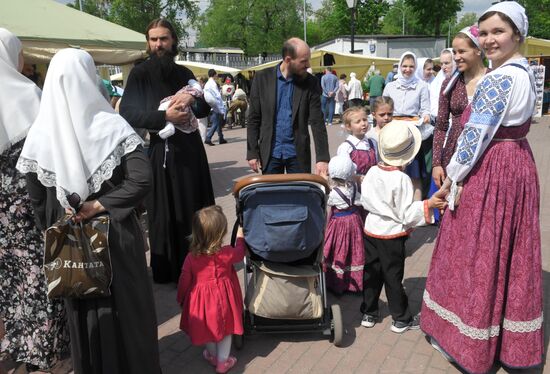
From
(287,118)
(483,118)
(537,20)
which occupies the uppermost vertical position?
(537,20)

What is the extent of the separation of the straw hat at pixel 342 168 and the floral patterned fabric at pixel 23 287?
2.27 meters

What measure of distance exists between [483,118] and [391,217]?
100cm

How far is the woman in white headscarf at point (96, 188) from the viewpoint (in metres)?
2.26

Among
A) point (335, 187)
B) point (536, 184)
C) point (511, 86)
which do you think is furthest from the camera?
point (335, 187)

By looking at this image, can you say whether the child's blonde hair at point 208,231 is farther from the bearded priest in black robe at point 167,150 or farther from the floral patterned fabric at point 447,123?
the floral patterned fabric at point 447,123

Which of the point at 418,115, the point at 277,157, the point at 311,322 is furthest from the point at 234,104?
the point at 311,322

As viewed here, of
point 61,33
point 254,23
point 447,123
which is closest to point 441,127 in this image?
point 447,123

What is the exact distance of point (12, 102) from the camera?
2.68 meters

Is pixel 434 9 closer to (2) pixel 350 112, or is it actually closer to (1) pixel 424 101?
(1) pixel 424 101

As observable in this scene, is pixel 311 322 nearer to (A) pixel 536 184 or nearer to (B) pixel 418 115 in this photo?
(A) pixel 536 184

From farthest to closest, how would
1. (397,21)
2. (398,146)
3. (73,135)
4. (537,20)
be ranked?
(397,21), (537,20), (398,146), (73,135)

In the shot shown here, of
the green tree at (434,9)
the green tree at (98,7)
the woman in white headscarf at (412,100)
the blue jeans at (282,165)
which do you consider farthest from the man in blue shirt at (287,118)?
the green tree at (98,7)

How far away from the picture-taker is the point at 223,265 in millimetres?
3201

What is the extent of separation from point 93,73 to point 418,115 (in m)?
4.70
